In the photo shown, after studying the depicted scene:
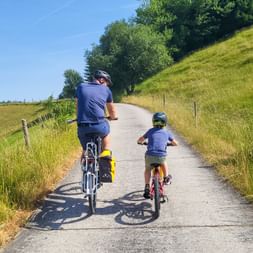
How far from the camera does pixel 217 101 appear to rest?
→ 32.8 metres

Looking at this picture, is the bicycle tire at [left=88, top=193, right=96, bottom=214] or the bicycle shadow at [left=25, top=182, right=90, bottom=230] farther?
the bicycle tire at [left=88, top=193, right=96, bottom=214]

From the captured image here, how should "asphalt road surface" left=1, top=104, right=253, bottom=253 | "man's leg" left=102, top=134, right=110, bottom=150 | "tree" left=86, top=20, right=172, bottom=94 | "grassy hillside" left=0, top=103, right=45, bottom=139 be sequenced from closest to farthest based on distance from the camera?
"asphalt road surface" left=1, top=104, right=253, bottom=253 → "man's leg" left=102, top=134, right=110, bottom=150 → "grassy hillside" left=0, top=103, right=45, bottom=139 → "tree" left=86, top=20, right=172, bottom=94

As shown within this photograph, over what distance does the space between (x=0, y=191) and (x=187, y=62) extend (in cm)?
6320

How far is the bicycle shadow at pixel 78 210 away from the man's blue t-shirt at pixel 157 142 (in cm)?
86

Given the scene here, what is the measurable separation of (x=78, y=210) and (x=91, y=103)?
64.2 inches

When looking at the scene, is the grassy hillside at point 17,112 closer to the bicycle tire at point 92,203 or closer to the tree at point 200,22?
the tree at point 200,22

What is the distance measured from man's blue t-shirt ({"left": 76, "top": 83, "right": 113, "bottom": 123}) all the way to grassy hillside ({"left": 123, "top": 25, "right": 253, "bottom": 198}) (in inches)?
106

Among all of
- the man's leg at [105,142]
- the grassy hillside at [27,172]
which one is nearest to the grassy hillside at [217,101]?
the man's leg at [105,142]

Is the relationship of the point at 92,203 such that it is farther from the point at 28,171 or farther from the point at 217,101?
the point at 217,101

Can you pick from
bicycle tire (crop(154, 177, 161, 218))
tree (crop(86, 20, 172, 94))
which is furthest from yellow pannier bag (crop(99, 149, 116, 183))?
tree (crop(86, 20, 172, 94))

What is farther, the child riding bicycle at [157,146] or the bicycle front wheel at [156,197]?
the child riding bicycle at [157,146]

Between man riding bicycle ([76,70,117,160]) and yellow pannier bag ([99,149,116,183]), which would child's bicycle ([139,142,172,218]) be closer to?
yellow pannier bag ([99,149,116,183])

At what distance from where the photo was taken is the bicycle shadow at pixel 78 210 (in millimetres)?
6793

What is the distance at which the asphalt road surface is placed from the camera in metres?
5.77
